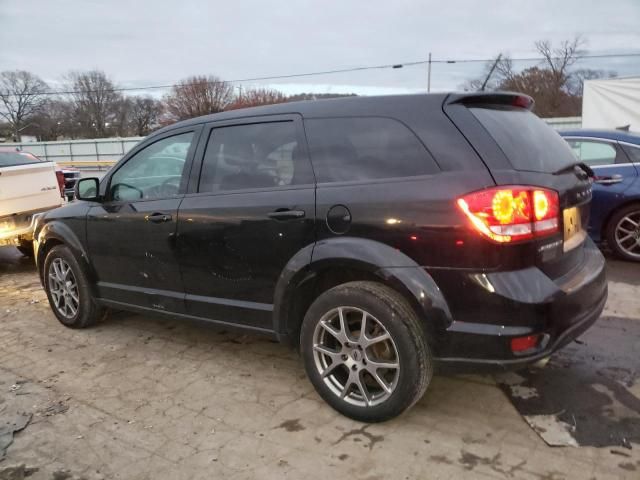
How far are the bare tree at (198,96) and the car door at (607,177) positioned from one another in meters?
54.8

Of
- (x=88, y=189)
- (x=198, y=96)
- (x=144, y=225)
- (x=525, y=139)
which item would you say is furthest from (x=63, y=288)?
(x=198, y=96)

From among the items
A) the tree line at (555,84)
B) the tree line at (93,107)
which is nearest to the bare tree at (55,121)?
the tree line at (93,107)

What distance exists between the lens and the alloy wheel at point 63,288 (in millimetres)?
4641

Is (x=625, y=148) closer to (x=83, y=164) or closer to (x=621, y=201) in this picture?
(x=621, y=201)

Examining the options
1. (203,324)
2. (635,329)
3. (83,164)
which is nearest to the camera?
(203,324)

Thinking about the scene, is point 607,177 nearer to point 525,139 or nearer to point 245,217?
point 525,139

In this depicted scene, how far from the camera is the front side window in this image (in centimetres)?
380

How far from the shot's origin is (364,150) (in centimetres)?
290

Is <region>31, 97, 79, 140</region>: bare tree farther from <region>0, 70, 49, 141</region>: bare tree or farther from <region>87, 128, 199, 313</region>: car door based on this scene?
<region>87, 128, 199, 313</region>: car door

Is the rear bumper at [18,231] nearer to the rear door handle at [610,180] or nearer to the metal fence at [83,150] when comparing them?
the rear door handle at [610,180]

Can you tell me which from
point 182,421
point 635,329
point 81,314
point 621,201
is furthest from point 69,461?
point 621,201

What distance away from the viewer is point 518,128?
2.89m

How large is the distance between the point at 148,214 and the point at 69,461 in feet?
5.66

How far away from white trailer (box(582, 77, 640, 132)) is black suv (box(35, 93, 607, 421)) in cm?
1266
